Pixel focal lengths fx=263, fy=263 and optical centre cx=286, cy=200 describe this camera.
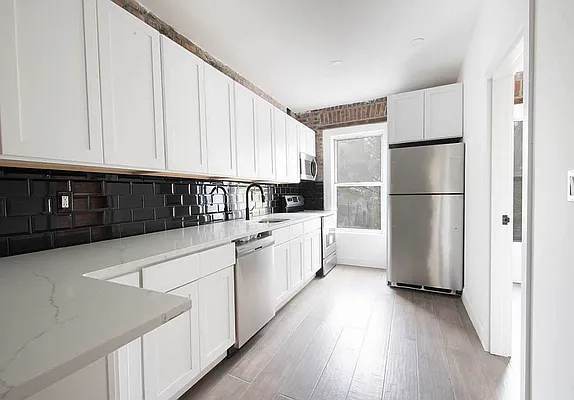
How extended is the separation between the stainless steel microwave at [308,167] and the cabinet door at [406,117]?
1271mm

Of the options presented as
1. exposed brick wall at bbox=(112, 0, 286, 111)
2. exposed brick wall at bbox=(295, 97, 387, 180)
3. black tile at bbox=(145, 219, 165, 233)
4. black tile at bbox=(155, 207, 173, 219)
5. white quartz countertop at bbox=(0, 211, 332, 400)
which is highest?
exposed brick wall at bbox=(112, 0, 286, 111)

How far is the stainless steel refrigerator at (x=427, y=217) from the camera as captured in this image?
294 centimetres

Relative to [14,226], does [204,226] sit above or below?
below

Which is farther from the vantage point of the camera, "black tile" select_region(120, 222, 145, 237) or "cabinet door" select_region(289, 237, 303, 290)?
"cabinet door" select_region(289, 237, 303, 290)

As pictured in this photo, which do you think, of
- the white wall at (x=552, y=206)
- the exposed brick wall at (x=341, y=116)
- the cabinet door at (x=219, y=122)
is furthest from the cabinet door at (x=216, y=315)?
the exposed brick wall at (x=341, y=116)

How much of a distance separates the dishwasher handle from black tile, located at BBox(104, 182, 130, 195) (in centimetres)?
89

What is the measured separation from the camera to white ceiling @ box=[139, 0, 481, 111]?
2008 millimetres

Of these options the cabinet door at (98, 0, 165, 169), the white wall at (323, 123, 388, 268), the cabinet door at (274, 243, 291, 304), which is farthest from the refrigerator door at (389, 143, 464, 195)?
the cabinet door at (98, 0, 165, 169)

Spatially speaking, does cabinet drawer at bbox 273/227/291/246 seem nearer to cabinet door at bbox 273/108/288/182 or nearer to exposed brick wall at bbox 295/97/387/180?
cabinet door at bbox 273/108/288/182

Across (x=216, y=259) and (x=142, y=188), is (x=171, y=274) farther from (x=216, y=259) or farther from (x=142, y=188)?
(x=142, y=188)

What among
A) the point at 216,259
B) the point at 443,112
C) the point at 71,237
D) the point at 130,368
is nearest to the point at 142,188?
the point at 71,237

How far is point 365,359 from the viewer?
1.91 metres

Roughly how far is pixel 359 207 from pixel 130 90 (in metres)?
3.62

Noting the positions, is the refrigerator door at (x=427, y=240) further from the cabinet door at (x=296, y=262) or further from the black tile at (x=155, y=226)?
the black tile at (x=155, y=226)
